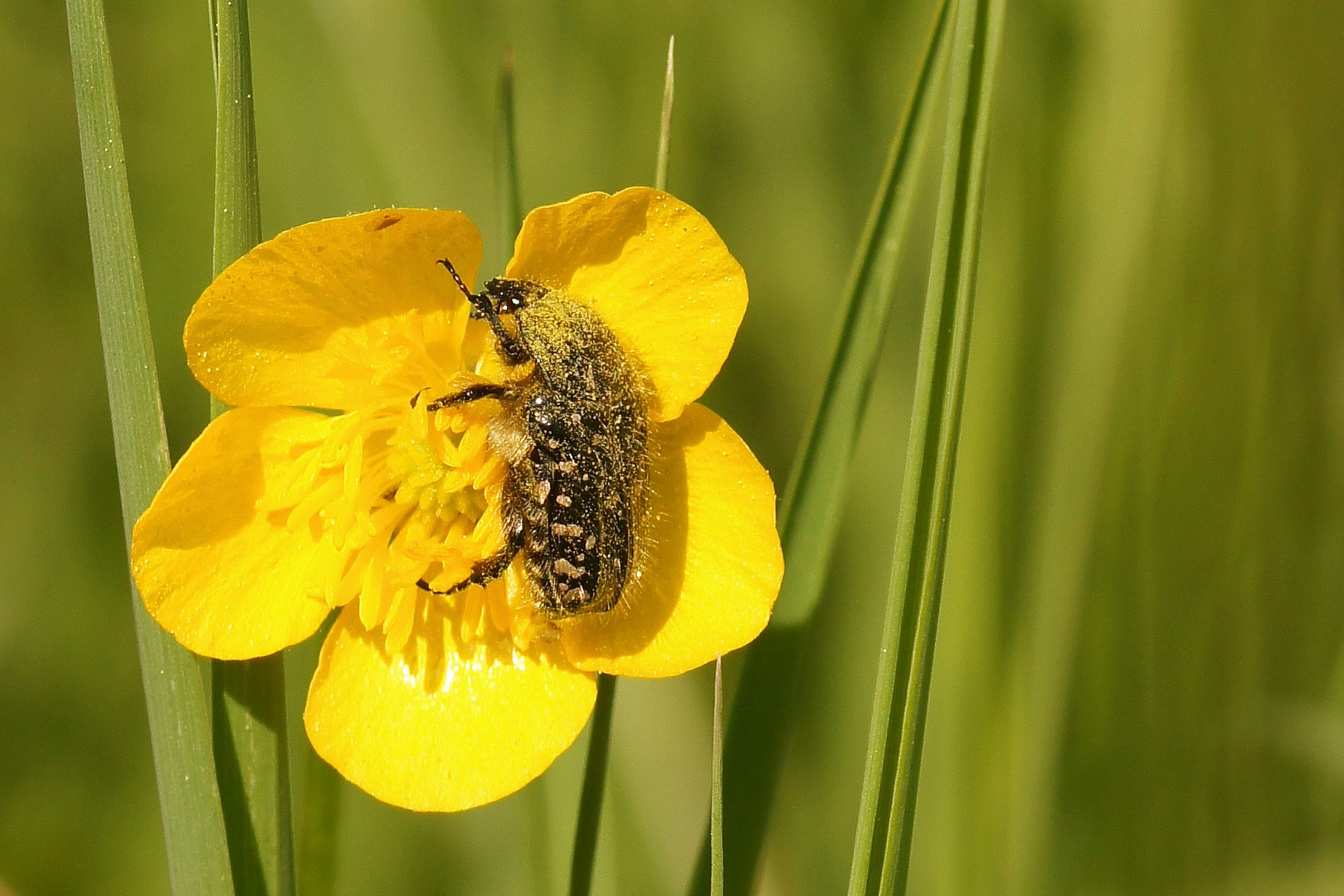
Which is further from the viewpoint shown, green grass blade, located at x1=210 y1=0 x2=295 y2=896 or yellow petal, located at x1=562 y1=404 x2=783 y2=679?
yellow petal, located at x1=562 y1=404 x2=783 y2=679

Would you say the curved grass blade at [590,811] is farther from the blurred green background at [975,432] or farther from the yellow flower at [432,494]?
the blurred green background at [975,432]

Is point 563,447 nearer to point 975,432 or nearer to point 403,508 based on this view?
point 403,508

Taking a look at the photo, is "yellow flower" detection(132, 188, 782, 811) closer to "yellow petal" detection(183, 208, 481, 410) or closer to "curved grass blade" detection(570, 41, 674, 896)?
"yellow petal" detection(183, 208, 481, 410)

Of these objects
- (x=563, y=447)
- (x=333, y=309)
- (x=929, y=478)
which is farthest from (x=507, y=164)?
(x=929, y=478)

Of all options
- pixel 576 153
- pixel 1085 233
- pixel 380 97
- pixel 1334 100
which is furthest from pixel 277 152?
pixel 1334 100

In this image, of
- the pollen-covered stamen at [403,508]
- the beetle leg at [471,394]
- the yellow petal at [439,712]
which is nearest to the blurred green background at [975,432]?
the yellow petal at [439,712]

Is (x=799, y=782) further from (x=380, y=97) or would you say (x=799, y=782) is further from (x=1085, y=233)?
(x=380, y=97)

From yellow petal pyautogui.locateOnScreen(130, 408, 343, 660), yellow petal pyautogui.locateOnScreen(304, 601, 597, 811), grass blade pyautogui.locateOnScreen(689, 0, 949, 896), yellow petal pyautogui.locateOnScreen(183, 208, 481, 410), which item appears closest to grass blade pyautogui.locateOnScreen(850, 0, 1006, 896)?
grass blade pyautogui.locateOnScreen(689, 0, 949, 896)
